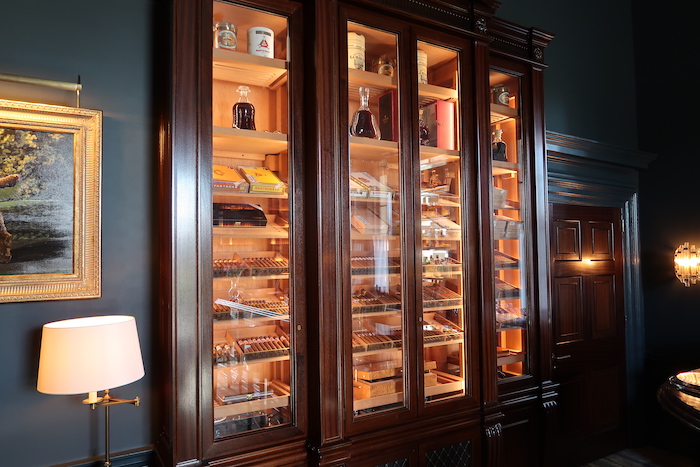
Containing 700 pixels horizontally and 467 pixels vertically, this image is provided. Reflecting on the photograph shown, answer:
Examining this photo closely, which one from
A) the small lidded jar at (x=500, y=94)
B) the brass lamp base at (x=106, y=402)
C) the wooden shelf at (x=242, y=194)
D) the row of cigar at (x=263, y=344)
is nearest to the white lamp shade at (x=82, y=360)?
A: the brass lamp base at (x=106, y=402)

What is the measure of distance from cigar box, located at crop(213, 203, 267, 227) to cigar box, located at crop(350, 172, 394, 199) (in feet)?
1.61

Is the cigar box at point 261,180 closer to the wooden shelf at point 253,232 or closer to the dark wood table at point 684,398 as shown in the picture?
the wooden shelf at point 253,232

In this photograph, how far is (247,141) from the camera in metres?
2.17

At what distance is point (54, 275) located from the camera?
1963 mm

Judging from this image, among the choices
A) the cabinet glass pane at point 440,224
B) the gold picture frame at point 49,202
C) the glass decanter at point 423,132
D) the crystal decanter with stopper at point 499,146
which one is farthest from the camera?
the crystal decanter with stopper at point 499,146

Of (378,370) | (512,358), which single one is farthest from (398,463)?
(512,358)

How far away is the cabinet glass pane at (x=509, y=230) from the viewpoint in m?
2.96

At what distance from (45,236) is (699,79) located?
16.0 feet

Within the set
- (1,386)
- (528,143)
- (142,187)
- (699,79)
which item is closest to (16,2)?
(142,187)

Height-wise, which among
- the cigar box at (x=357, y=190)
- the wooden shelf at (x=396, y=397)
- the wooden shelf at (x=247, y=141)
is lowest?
the wooden shelf at (x=396, y=397)

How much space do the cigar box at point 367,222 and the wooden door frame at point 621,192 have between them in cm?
192

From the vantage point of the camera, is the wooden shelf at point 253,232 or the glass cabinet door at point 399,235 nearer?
the wooden shelf at point 253,232

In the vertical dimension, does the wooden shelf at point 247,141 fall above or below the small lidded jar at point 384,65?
below

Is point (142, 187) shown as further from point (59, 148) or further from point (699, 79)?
point (699, 79)
